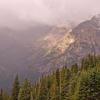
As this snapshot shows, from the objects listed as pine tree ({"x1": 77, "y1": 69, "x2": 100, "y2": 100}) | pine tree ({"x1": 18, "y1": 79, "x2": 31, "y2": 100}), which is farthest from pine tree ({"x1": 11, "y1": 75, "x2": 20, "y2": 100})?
pine tree ({"x1": 77, "y1": 69, "x2": 100, "y2": 100})

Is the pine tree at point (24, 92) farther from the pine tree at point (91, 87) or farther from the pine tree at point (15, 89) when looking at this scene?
the pine tree at point (91, 87)

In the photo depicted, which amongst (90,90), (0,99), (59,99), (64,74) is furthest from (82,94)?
(0,99)

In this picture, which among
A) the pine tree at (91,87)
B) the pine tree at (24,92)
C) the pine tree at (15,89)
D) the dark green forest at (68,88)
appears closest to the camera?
the pine tree at (91,87)

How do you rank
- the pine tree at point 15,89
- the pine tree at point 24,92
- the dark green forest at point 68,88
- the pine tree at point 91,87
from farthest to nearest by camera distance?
the pine tree at point 15,89, the pine tree at point 24,92, the dark green forest at point 68,88, the pine tree at point 91,87

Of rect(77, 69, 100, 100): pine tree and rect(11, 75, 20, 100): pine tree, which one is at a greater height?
rect(11, 75, 20, 100): pine tree

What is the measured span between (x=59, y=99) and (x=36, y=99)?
66.9ft

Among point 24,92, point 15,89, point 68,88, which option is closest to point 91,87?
point 68,88

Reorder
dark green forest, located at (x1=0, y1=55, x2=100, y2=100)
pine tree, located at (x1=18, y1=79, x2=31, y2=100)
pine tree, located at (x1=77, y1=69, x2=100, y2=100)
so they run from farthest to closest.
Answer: pine tree, located at (x1=18, y1=79, x2=31, y2=100) < dark green forest, located at (x1=0, y1=55, x2=100, y2=100) < pine tree, located at (x1=77, y1=69, x2=100, y2=100)

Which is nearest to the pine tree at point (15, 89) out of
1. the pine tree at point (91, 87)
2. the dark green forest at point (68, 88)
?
the dark green forest at point (68, 88)

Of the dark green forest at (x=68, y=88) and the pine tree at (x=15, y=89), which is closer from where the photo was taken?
the dark green forest at (x=68, y=88)

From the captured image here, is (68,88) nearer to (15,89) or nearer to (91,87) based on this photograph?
(15,89)

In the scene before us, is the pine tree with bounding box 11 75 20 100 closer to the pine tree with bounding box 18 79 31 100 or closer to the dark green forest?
the dark green forest

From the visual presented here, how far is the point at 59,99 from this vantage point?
89938mm

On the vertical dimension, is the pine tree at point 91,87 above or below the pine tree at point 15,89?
below
